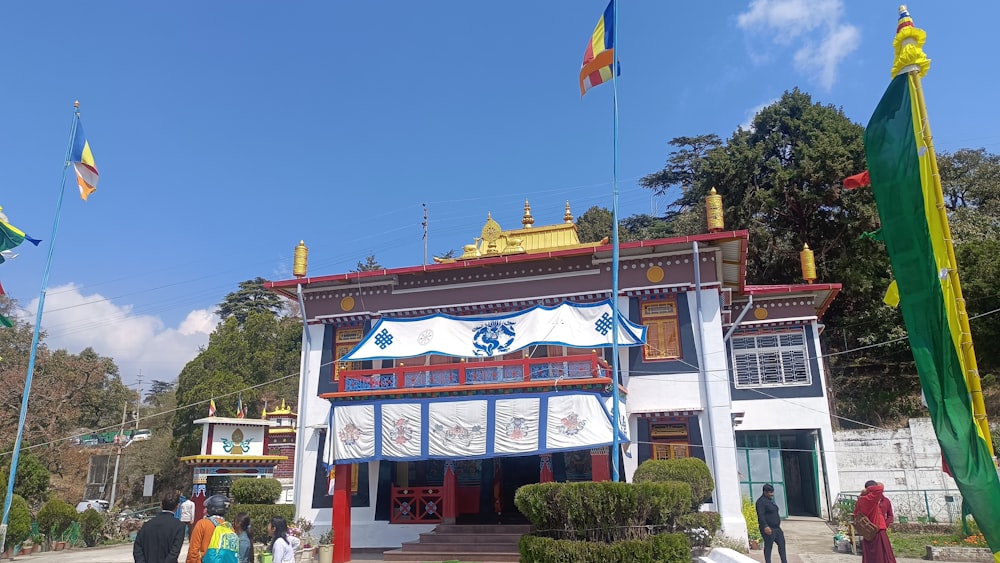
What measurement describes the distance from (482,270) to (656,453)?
20.7 feet

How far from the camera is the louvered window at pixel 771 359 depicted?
1967 cm

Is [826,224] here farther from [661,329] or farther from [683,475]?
[683,475]

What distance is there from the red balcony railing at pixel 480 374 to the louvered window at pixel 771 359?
6.22m

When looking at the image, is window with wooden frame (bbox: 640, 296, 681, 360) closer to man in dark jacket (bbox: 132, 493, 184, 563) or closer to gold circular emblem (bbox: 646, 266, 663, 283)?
gold circular emblem (bbox: 646, 266, 663, 283)

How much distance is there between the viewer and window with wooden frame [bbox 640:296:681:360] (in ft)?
54.0

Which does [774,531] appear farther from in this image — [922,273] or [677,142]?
[677,142]

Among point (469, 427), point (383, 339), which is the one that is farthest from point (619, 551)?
point (383, 339)

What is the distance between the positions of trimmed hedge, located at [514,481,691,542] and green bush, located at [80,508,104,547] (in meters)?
18.2

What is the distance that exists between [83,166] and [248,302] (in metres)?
38.8

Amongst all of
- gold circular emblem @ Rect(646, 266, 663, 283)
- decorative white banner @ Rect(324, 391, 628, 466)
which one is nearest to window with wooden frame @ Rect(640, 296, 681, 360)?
gold circular emblem @ Rect(646, 266, 663, 283)

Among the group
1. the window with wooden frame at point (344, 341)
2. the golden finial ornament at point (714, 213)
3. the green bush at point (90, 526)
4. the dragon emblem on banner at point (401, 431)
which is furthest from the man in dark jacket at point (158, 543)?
the green bush at point (90, 526)

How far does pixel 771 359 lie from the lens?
19938mm

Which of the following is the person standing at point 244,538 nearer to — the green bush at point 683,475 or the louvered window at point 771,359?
the green bush at point 683,475

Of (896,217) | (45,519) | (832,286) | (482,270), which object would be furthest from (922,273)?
(45,519)
